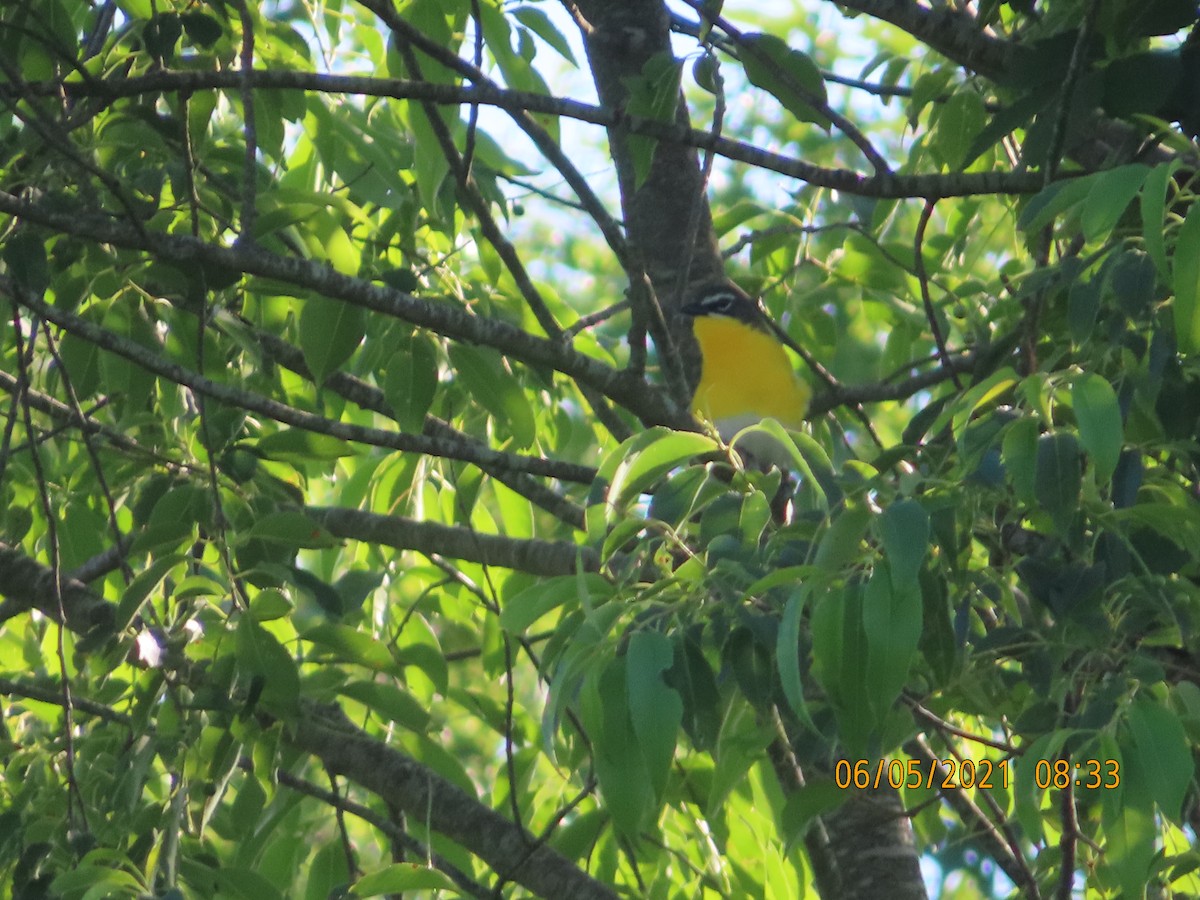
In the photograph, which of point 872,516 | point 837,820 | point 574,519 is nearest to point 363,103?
point 574,519

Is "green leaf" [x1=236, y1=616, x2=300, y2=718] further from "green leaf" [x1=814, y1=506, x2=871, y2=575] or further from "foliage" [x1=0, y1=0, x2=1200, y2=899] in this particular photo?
"green leaf" [x1=814, y1=506, x2=871, y2=575]

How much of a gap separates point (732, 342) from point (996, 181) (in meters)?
2.98

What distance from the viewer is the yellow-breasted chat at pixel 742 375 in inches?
196

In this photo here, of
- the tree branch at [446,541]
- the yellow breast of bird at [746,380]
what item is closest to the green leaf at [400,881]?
the tree branch at [446,541]

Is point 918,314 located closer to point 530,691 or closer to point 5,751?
point 5,751

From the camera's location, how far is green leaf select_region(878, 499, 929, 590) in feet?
4.84

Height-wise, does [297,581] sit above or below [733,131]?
below

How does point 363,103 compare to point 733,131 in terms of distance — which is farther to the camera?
point 733,131

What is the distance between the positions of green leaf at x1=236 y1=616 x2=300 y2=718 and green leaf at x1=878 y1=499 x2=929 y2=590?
1.20m

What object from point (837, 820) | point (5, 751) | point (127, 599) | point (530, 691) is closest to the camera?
point (127, 599)

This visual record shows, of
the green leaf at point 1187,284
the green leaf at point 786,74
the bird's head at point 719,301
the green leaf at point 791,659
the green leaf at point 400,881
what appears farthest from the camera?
the bird's head at point 719,301

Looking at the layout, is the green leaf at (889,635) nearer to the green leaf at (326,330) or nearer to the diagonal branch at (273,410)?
the diagonal branch at (273,410)

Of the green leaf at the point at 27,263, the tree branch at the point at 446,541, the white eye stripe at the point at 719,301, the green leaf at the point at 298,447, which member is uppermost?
the white eye stripe at the point at 719,301

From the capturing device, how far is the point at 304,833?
3.33 meters
